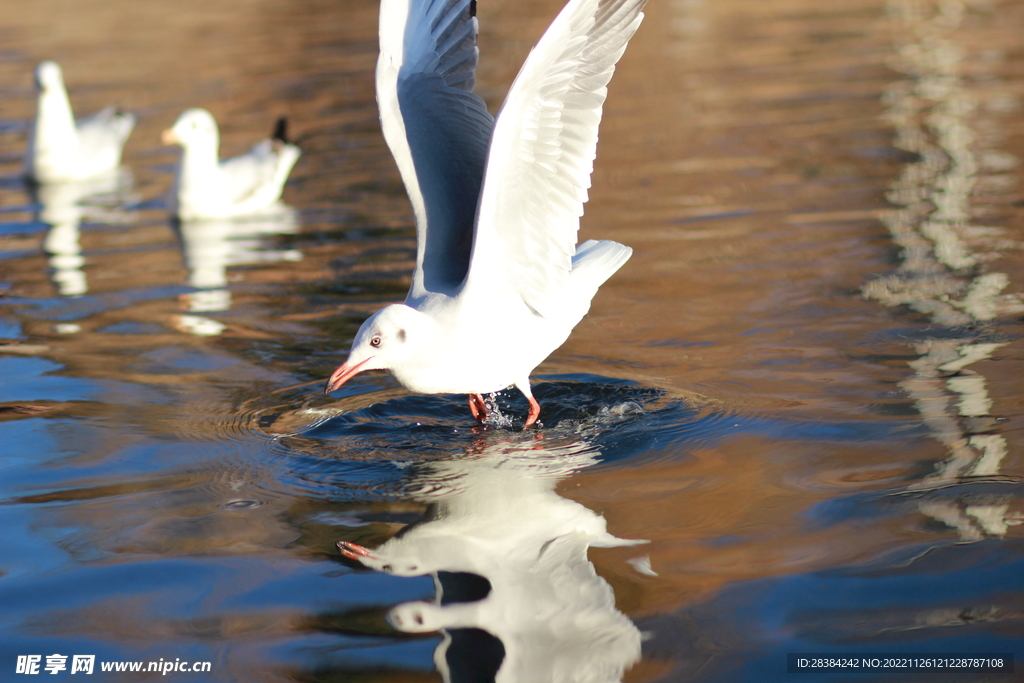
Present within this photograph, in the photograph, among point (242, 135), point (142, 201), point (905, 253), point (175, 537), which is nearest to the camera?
point (175, 537)

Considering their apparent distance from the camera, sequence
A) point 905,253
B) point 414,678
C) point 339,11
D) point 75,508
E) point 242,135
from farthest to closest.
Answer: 1. point 339,11
2. point 242,135
3. point 905,253
4. point 75,508
5. point 414,678

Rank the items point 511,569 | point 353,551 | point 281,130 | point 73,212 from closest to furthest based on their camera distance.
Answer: point 511,569, point 353,551, point 73,212, point 281,130

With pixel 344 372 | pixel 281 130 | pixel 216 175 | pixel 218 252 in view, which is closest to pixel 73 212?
pixel 216 175

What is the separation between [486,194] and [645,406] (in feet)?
4.18

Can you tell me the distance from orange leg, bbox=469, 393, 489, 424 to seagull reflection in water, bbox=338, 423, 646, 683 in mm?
518

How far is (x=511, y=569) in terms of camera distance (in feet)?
12.4

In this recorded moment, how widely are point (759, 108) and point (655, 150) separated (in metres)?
1.95

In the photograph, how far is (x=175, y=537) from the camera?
13.6 ft

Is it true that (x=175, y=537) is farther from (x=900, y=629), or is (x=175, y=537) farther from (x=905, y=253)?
(x=905, y=253)

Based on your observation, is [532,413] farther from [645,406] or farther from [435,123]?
[435,123]

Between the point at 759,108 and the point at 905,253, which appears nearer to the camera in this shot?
the point at 905,253

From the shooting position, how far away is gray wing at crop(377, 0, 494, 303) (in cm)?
539

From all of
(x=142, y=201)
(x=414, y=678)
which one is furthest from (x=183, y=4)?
(x=414, y=678)

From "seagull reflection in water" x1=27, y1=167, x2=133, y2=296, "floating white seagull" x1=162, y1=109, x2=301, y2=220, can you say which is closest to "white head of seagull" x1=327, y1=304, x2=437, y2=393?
"seagull reflection in water" x1=27, y1=167, x2=133, y2=296
